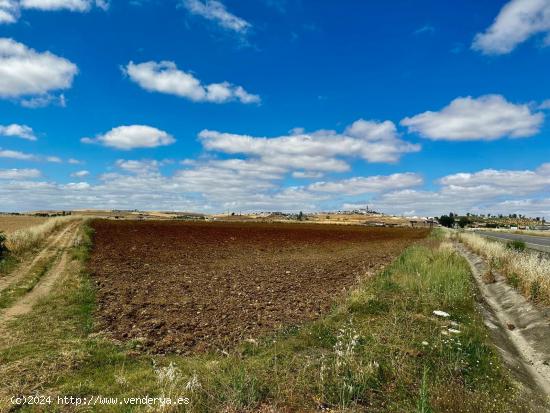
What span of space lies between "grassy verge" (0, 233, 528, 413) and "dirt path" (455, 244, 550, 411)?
61 centimetres

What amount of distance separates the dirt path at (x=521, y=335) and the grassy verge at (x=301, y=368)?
1.99 feet

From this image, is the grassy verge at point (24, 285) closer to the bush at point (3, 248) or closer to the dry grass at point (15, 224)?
the bush at point (3, 248)

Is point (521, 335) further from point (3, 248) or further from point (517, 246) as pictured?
point (3, 248)

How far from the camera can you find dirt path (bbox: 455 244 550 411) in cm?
922

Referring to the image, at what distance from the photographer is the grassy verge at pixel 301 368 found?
685cm

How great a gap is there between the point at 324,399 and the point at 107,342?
6313 mm

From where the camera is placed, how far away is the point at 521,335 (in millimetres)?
12852

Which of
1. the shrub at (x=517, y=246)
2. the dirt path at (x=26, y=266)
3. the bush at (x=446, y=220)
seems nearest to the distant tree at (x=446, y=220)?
the bush at (x=446, y=220)

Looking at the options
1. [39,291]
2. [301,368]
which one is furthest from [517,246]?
[39,291]

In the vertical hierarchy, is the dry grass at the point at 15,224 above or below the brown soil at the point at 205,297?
above

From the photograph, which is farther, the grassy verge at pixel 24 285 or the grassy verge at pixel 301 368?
the grassy verge at pixel 24 285

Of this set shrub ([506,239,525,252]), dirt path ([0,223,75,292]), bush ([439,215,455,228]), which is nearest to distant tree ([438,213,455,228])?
bush ([439,215,455,228])

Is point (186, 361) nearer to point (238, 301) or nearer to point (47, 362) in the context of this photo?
point (47, 362)

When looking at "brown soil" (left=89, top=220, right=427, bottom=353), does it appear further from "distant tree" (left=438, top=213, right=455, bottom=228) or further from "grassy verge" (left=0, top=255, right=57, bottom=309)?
"distant tree" (left=438, top=213, right=455, bottom=228)
